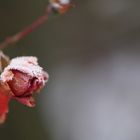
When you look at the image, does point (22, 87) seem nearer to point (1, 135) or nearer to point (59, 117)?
point (1, 135)

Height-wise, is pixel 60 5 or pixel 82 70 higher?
pixel 82 70

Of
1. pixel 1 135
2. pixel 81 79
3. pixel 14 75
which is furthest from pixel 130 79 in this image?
pixel 14 75

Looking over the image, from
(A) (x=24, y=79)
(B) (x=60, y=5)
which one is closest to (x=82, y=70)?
(B) (x=60, y=5)

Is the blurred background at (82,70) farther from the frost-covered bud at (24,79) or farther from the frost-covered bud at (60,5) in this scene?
the frost-covered bud at (24,79)

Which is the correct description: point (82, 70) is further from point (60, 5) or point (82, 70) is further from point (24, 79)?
point (24, 79)

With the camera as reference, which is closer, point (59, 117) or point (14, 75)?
point (14, 75)

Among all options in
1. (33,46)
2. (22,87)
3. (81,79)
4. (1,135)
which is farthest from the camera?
(81,79)

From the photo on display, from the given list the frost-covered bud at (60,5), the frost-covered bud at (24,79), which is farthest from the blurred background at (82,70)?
the frost-covered bud at (24,79)
